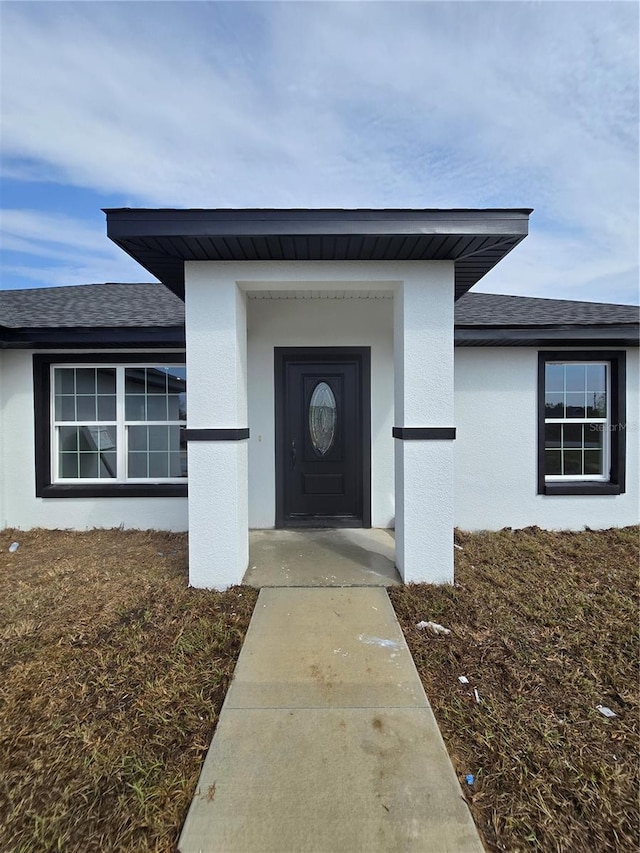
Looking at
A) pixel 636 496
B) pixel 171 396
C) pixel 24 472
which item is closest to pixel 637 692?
pixel 636 496

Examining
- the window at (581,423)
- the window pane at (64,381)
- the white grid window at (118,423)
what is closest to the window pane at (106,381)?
the white grid window at (118,423)

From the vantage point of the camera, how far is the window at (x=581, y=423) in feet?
18.6

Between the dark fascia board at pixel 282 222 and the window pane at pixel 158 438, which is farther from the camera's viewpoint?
the window pane at pixel 158 438

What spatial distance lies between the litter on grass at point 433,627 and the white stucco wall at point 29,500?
12.6ft

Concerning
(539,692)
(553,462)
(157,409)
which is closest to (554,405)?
(553,462)

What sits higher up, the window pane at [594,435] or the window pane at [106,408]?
the window pane at [106,408]

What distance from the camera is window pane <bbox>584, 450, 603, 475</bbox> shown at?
588 centimetres

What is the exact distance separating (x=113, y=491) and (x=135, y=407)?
4.20 feet

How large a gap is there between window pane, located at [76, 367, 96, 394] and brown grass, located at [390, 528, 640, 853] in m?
5.26

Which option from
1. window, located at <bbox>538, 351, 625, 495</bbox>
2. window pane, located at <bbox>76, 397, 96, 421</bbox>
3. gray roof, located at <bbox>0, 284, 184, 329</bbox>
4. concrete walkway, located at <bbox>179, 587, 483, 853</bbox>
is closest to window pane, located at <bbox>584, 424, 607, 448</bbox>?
window, located at <bbox>538, 351, 625, 495</bbox>

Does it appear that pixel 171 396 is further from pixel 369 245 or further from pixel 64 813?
pixel 64 813

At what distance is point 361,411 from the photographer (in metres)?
5.44

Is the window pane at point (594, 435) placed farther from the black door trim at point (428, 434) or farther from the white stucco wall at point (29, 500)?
the white stucco wall at point (29, 500)

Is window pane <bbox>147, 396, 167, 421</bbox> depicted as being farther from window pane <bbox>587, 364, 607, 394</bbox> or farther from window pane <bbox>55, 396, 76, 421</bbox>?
window pane <bbox>587, 364, 607, 394</bbox>
